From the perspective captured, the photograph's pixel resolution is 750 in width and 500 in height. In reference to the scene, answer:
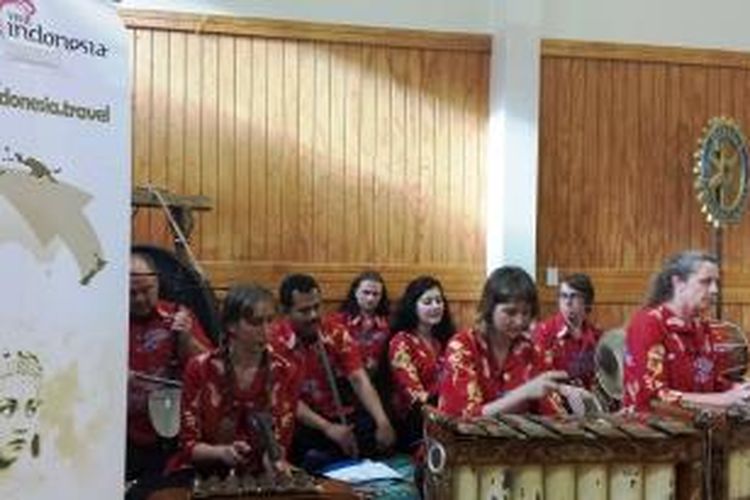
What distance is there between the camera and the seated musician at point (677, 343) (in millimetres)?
4121

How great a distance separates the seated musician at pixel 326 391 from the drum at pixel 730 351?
5.68 ft

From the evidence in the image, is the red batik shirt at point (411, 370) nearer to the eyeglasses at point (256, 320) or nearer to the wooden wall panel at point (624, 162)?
the eyeglasses at point (256, 320)

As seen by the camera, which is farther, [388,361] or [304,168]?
[304,168]

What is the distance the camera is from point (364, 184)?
26.0ft

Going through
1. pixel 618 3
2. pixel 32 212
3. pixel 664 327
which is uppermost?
pixel 618 3

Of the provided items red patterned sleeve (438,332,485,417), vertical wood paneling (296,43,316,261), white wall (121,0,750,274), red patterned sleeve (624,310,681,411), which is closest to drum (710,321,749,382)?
red patterned sleeve (624,310,681,411)

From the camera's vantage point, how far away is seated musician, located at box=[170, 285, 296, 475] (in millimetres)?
3742

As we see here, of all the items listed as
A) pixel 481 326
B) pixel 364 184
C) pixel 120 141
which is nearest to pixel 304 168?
pixel 364 184

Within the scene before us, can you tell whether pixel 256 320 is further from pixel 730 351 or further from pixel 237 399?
pixel 730 351

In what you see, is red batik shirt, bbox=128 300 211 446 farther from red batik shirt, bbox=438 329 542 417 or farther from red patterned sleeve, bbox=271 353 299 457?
red batik shirt, bbox=438 329 542 417

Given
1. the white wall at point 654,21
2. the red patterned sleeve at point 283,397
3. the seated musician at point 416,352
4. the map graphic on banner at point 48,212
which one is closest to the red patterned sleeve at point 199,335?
the red patterned sleeve at point 283,397

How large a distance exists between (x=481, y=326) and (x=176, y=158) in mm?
4098

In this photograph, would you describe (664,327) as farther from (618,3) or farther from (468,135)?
(618,3)

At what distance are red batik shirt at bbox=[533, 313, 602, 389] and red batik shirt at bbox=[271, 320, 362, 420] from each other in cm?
133
